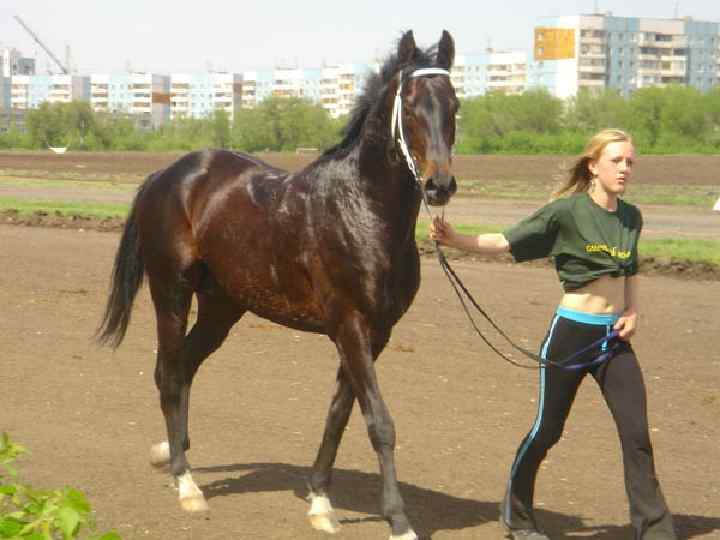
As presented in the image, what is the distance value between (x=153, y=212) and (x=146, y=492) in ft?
5.10

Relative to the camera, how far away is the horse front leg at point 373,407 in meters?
6.09

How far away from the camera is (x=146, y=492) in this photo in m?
7.23

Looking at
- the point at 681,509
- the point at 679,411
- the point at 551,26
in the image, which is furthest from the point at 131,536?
the point at 551,26

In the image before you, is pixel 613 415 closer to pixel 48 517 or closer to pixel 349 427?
pixel 48 517

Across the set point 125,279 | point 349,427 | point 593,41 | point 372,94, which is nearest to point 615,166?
point 372,94

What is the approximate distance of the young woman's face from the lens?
19.3 feet

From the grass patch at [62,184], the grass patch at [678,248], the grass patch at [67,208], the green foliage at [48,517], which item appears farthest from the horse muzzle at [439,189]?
the grass patch at [62,184]

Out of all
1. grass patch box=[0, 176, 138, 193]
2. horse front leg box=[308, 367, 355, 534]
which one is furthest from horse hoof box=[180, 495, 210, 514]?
grass patch box=[0, 176, 138, 193]

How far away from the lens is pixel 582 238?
5973 millimetres

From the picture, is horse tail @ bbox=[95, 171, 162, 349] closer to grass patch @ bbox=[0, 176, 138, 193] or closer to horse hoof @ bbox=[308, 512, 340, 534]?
horse hoof @ bbox=[308, 512, 340, 534]

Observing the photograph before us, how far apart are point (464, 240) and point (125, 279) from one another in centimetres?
284

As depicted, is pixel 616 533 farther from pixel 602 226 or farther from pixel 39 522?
pixel 39 522

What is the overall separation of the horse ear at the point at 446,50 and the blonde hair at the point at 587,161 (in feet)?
2.42

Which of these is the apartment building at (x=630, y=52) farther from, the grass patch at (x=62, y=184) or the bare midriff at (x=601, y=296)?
the bare midriff at (x=601, y=296)
